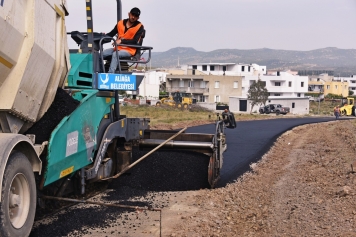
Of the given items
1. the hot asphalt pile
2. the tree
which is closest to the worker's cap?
the hot asphalt pile

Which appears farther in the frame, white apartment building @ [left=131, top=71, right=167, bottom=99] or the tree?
white apartment building @ [left=131, top=71, right=167, bottom=99]

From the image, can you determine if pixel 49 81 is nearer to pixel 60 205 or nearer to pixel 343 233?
pixel 60 205

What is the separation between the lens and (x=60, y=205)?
6.73m

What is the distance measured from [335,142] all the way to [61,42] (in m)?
13.6

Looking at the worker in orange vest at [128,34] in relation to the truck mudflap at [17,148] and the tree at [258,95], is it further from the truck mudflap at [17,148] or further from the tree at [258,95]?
the tree at [258,95]

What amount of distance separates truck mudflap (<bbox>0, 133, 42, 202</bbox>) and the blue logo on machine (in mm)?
2041

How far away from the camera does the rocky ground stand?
6.00 metres

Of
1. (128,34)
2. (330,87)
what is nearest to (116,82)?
(128,34)

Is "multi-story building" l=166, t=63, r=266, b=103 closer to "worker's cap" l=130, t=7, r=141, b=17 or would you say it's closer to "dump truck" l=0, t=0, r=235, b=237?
"dump truck" l=0, t=0, r=235, b=237

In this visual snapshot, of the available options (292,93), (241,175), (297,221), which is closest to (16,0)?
(297,221)

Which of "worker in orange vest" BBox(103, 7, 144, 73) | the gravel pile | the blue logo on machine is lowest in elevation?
the gravel pile

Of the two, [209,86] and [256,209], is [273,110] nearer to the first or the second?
[209,86]

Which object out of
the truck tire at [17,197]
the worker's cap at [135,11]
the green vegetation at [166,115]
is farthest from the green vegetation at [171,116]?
the truck tire at [17,197]

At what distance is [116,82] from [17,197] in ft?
8.82
